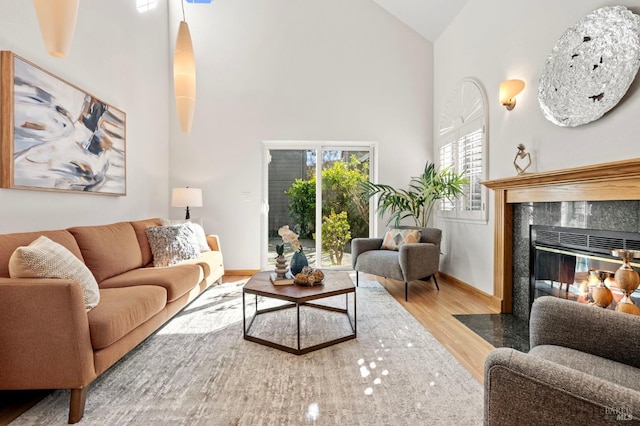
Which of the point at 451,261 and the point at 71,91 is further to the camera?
the point at 451,261

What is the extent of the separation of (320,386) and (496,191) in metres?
2.49

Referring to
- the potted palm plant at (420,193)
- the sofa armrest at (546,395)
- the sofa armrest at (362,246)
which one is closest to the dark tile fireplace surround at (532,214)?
the potted palm plant at (420,193)

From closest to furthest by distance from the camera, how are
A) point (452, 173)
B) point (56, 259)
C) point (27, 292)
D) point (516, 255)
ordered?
point (27, 292)
point (56, 259)
point (516, 255)
point (452, 173)

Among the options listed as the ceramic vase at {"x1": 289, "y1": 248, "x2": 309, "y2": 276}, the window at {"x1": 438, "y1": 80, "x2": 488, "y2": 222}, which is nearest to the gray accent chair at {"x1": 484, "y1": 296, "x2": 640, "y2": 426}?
the ceramic vase at {"x1": 289, "y1": 248, "x2": 309, "y2": 276}

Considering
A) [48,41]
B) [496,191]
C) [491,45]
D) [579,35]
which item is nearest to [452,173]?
[496,191]

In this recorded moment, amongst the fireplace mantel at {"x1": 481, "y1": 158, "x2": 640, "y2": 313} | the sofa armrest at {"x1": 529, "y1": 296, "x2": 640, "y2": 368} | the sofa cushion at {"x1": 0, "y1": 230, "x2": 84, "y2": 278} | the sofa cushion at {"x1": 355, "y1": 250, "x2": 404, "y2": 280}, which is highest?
the fireplace mantel at {"x1": 481, "y1": 158, "x2": 640, "y2": 313}

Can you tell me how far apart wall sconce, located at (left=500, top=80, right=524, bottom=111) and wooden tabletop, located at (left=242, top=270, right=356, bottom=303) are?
7.19ft

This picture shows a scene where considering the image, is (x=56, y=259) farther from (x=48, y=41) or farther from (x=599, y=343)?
(x=599, y=343)

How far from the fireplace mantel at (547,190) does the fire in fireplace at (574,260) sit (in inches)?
9.7

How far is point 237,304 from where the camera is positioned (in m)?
3.33

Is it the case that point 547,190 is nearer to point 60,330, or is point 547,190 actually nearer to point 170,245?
point 60,330

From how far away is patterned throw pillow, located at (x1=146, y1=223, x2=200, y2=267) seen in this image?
3.28 metres

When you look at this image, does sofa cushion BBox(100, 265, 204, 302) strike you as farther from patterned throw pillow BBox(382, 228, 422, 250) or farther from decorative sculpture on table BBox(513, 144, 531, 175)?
decorative sculpture on table BBox(513, 144, 531, 175)

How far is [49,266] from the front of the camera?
1.72m
